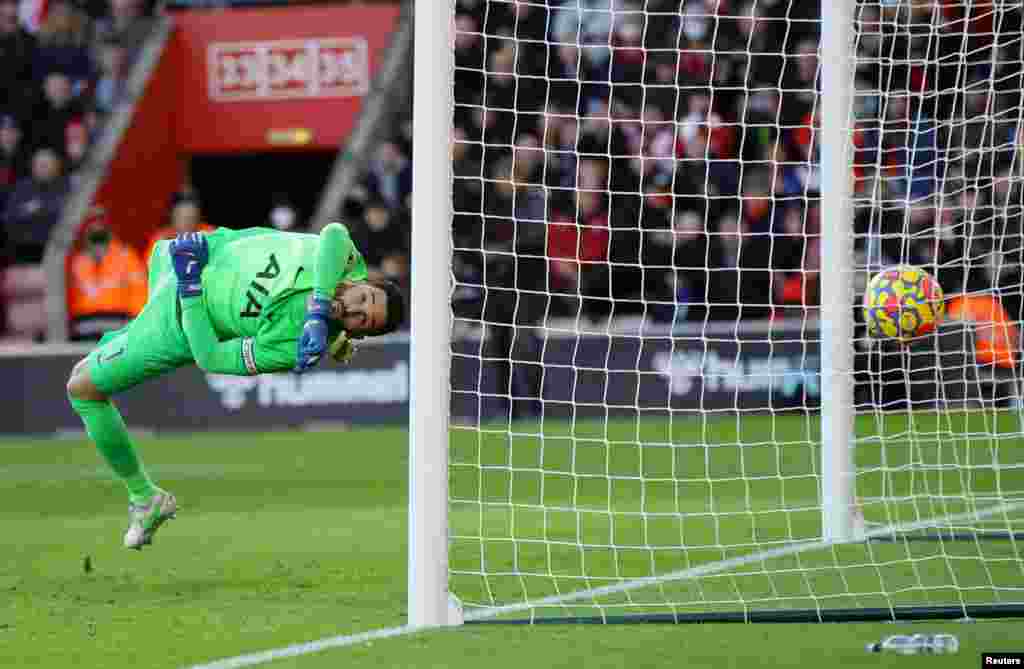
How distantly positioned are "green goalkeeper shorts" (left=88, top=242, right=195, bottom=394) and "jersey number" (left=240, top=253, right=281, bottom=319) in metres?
0.36

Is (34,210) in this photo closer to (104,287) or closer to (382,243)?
(104,287)

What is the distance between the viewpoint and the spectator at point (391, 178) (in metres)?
19.1

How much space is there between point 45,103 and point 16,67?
1.81 ft

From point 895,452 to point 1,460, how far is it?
6997mm

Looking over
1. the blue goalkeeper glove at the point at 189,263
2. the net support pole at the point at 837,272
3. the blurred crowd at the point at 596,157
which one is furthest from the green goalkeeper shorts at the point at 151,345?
the blurred crowd at the point at 596,157

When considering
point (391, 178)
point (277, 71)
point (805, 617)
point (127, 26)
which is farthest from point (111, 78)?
point (805, 617)

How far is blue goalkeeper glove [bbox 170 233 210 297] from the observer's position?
24.1 ft

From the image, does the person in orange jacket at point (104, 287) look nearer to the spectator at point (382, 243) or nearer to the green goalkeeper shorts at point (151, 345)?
the spectator at point (382, 243)

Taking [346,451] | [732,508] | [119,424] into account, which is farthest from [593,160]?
[119,424]

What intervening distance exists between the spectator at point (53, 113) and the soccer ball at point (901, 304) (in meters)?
13.4

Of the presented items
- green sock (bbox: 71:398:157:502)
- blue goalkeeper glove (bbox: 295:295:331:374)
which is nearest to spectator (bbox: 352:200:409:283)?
green sock (bbox: 71:398:157:502)

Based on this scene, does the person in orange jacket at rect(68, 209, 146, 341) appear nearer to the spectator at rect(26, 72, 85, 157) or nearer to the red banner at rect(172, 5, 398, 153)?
the spectator at rect(26, 72, 85, 157)

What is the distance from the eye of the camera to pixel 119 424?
7832 mm

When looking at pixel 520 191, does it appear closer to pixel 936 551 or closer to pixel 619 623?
pixel 936 551
